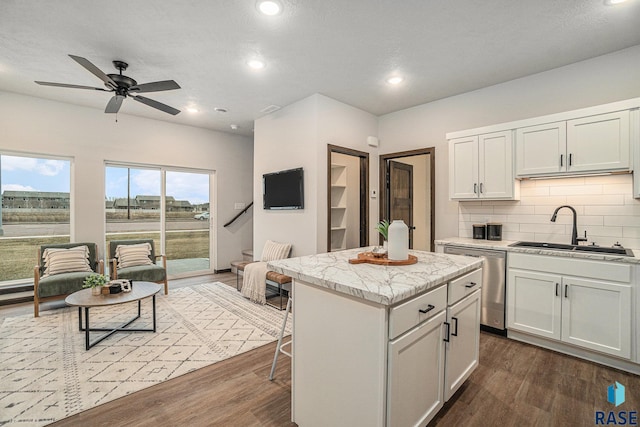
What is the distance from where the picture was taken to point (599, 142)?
2580 mm

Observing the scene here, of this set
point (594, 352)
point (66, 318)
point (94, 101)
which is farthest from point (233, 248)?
point (594, 352)

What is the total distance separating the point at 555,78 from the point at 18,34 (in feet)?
17.4

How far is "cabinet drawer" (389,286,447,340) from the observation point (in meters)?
1.28

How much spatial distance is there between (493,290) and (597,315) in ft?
2.55

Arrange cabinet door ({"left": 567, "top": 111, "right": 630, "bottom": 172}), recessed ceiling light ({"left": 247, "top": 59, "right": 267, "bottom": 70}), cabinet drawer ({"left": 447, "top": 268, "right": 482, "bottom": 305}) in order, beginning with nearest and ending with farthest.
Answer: cabinet drawer ({"left": 447, "top": 268, "right": 482, "bottom": 305}) < cabinet door ({"left": 567, "top": 111, "right": 630, "bottom": 172}) < recessed ceiling light ({"left": 247, "top": 59, "right": 267, "bottom": 70})

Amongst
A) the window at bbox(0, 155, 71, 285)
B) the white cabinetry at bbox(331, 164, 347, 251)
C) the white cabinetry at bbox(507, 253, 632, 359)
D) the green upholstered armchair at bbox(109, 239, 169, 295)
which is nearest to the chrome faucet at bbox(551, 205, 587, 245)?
the white cabinetry at bbox(507, 253, 632, 359)

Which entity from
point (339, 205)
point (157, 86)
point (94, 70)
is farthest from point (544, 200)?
point (94, 70)

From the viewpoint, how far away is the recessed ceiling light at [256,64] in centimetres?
301

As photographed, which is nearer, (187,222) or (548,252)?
(548,252)

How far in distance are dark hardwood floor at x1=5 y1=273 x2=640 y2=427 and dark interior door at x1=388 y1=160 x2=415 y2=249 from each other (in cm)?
264

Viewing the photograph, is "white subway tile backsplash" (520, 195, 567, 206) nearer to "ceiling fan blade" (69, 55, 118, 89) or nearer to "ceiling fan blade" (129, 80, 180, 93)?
"ceiling fan blade" (129, 80, 180, 93)

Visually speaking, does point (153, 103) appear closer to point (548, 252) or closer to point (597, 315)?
point (548, 252)

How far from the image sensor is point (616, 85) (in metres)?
2.75

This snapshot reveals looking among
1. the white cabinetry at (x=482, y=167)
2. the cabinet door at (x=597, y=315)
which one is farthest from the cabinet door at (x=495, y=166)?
the cabinet door at (x=597, y=315)
